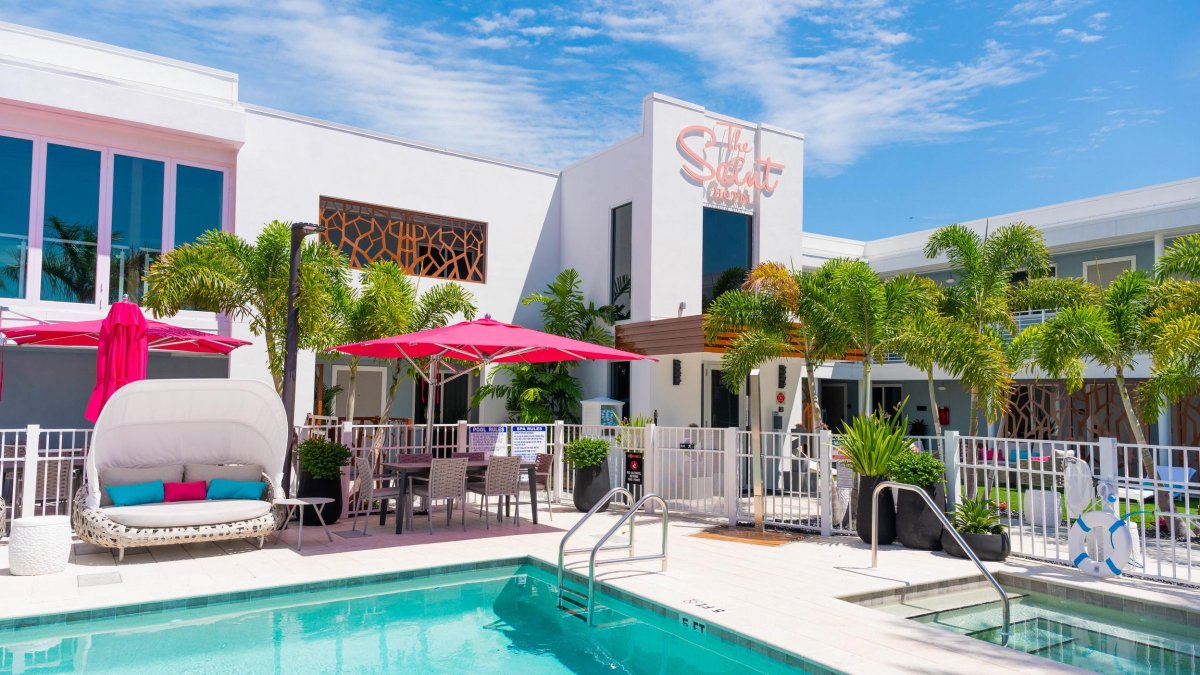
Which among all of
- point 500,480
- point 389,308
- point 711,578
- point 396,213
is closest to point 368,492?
point 500,480

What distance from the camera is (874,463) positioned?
9.87 m

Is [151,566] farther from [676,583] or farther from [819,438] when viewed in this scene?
[819,438]

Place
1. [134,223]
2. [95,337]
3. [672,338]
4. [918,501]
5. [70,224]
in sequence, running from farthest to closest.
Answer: [672,338]
[134,223]
[70,224]
[95,337]
[918,501]

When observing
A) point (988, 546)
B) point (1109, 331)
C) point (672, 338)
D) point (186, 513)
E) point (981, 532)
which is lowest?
point (988, 546)

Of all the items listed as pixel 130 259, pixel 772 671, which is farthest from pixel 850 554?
pixel 130 259

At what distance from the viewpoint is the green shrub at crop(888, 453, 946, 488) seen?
31.5 feet

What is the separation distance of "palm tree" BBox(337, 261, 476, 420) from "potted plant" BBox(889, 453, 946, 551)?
A: 8356 millimetres

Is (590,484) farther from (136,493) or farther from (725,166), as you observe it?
(725,166)

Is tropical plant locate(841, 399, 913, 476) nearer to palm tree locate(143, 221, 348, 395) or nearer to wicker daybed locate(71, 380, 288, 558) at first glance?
wicker daybed locate(71, 380, 288, 558)

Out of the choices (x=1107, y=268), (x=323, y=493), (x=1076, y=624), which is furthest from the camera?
(x=1107, y=268)

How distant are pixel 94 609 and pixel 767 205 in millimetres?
14687

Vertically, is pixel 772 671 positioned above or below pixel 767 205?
below

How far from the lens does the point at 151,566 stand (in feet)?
27.2

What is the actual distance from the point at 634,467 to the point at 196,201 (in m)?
9.41
